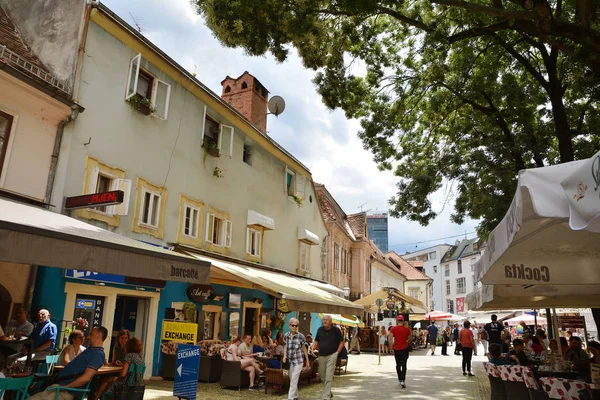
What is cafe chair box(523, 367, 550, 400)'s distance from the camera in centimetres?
638

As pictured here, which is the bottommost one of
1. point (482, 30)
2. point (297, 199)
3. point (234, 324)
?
point (234, 324)

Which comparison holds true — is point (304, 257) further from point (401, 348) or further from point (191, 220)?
point (401, 348)

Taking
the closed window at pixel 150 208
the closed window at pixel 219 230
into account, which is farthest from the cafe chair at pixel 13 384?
the closed window at pixel 219 230

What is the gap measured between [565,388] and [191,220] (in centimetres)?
1069

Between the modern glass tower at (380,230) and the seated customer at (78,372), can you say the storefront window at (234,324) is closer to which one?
the seated customer at (78,372)

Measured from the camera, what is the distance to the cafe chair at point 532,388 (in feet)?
20.9

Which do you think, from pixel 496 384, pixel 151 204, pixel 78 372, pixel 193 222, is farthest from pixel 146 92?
pixel 496 384

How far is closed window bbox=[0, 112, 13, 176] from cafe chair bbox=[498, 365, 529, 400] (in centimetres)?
966

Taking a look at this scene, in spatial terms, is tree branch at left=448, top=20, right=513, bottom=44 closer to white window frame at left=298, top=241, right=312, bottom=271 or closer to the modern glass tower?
white window frame at left=298, top=241, right=312, bottom=271

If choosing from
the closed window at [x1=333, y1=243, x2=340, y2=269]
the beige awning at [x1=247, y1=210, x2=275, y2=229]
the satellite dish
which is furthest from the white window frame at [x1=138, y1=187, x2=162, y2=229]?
the closed window at [x1=333, y1=243, x2=340, y2=269]

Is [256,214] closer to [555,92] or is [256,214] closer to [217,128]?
[217,128]

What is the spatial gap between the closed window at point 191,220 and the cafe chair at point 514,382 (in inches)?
368

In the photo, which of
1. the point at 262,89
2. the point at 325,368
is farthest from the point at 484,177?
the point at 262,89

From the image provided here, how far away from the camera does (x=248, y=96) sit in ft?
66.2
